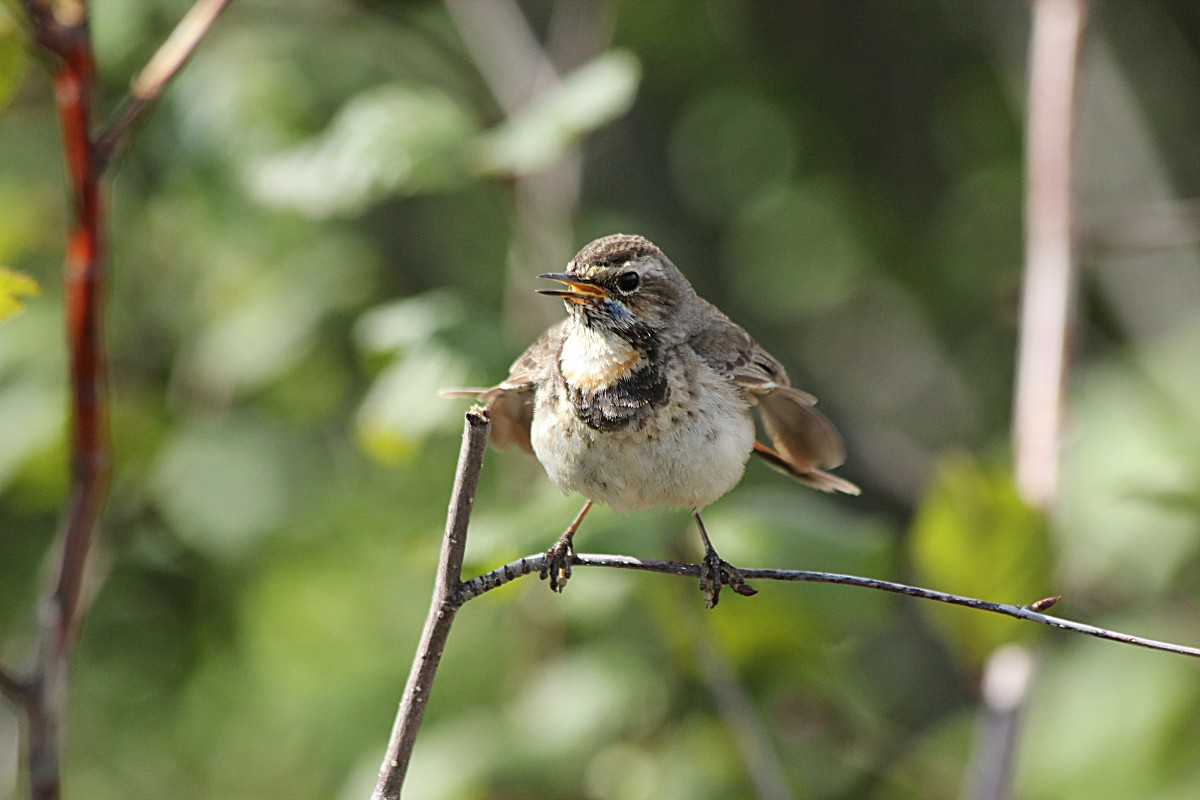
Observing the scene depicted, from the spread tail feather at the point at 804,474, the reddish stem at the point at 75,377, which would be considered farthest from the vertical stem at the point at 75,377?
the spread tail feather at the point at 804,474

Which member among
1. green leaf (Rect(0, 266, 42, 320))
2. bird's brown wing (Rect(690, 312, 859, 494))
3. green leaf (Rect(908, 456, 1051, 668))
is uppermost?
green leaf (Rect(0, 266, 42, 320))

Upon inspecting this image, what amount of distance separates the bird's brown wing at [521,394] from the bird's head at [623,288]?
0.34 ft

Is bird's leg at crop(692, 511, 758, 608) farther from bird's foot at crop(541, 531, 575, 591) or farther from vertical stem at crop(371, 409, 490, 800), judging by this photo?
vertical stem at crop(371, 409, 490, 800)

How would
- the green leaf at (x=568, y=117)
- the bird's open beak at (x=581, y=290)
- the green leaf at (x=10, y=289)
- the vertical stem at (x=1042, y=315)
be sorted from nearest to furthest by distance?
the green leaf at (x=10, y=289)
the bird's open beak at (x=581, y=290)
the green leaf at (x=568, y=117)
the vertical stem at (x=1042, y=315)

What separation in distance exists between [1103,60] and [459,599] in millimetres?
5045

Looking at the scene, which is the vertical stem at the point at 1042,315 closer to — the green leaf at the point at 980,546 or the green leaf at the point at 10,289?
the green leaf at the point at 980,546

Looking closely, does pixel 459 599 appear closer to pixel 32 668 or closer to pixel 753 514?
pixel 32 668

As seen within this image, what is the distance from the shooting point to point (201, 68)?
4.36 m

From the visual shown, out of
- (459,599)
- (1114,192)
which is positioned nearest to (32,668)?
(459,599)

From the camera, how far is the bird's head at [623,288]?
291cm

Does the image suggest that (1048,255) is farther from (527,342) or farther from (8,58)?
(8,58)

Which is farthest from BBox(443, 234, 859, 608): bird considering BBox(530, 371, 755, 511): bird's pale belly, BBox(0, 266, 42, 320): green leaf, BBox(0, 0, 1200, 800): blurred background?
BBox(0, 266, 42, 320): green leaf

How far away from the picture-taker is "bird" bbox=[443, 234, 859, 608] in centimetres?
262

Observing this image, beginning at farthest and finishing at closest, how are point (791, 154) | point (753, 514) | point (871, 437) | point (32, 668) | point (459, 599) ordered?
point (791, 154) < point (871, 437) < point (753, 514) < point (32, 668) < point (459, 599)
